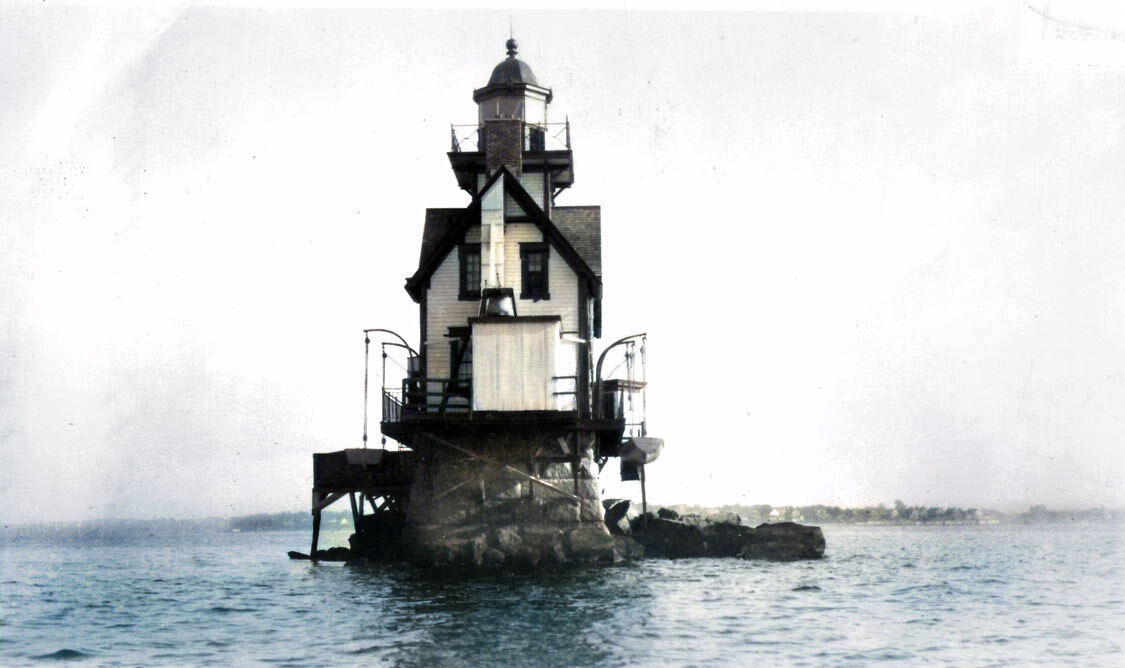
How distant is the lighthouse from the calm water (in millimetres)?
2193

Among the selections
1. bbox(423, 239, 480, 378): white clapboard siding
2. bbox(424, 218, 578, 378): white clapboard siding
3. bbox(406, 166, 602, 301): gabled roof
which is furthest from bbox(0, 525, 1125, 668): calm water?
bbox(406, 166, 602, 301): gabled roof

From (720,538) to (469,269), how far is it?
1579 cm

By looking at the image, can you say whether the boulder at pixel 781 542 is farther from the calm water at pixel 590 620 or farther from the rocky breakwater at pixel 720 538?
the calm water at pixel 590 620

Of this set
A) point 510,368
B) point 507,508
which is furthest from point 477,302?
point 507,508

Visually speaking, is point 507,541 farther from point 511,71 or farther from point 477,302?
point 511,71

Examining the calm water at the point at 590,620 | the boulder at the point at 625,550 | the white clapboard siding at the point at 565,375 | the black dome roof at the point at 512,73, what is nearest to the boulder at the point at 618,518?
the calm water at the point at 590,620

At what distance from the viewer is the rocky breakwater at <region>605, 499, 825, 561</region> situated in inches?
1566

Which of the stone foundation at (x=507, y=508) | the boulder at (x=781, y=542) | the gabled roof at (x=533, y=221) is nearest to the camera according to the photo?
the stone foundation at (x=507, y=508)

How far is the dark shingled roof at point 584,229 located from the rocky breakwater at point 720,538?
11.1 metres

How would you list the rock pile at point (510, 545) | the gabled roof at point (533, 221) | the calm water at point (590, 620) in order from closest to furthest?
the calm water at point (590, 620) → the rock pile at point (510, 545) → the gabled roof at point (533, 221)

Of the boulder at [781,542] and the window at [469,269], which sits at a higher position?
the window at [469,269]

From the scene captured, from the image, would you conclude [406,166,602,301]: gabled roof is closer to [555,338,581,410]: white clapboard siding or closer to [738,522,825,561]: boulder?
[555,338,581,410]: white clapboard siding

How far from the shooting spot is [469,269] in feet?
108

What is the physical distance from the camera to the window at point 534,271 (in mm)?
32812
